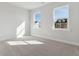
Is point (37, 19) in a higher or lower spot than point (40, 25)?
higher

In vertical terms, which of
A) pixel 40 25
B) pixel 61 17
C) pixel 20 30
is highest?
pixel 61 17

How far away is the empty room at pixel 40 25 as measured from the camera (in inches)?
228

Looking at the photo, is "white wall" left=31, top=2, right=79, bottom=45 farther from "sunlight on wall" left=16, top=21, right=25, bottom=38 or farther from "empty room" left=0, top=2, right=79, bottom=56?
"sunlight on wall" left=16, top=21, right=25, bottom=38

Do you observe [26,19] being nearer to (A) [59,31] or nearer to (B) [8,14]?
(B) [8,14]

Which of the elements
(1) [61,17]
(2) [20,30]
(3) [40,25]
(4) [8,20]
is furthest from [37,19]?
(1) [61,17]

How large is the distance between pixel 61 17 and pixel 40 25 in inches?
93.5

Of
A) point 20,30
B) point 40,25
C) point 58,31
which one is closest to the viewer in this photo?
point 58,31

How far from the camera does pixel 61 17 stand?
7.13 meters

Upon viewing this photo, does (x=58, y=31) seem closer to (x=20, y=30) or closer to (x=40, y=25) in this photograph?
(x=40, y=25)

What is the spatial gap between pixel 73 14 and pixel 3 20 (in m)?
4.37

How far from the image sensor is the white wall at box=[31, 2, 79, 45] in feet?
19.2

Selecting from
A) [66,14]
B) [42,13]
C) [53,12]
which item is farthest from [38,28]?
[66,14]

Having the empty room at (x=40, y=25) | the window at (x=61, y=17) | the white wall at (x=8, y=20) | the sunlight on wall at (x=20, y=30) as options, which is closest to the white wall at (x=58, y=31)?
the empty room at (x=40, y=25)

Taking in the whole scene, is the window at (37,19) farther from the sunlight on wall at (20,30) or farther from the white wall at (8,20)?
the white wall at (8,20)
